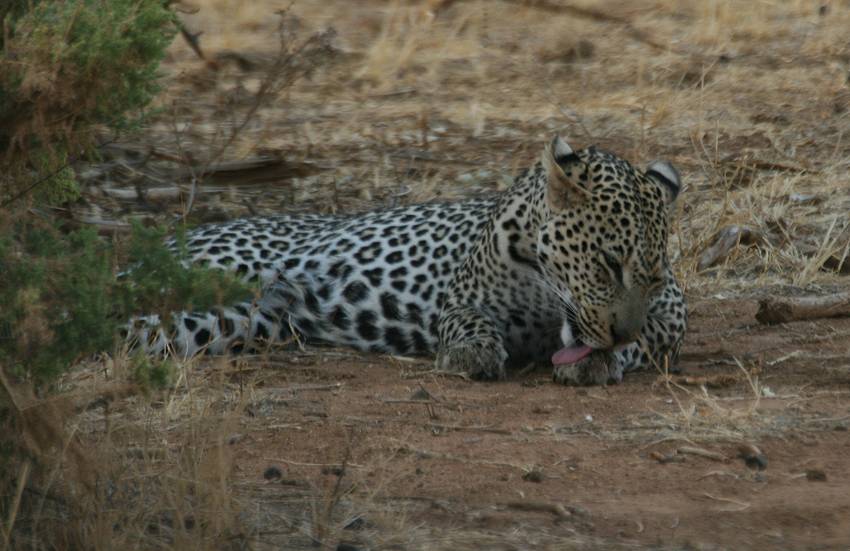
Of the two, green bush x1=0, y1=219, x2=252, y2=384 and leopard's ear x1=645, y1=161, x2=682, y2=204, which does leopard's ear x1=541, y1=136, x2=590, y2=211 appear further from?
green bush x1=0, y1=219, x2=252, y2=384

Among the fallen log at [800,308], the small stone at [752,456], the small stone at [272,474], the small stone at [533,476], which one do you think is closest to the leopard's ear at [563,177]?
the fallen log at [800,308]

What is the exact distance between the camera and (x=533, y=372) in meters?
7.90

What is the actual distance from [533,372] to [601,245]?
1.09m

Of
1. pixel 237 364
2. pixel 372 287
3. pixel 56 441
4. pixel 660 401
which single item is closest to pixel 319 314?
pixel 372 287

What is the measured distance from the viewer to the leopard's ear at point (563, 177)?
7227 millimetres

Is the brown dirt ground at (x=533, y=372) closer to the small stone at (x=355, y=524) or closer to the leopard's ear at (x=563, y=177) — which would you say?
the small stone at (x=355, y=524)

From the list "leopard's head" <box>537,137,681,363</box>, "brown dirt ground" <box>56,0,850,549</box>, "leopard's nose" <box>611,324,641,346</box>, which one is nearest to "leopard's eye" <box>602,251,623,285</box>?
"leopard's head" <box>537,137,681,363</box>

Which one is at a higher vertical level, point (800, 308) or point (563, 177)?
point (563, 177)

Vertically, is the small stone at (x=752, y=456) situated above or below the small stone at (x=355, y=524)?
below

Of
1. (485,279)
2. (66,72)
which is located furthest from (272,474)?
(485,279)

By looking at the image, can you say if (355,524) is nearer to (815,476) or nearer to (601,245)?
(815,476)

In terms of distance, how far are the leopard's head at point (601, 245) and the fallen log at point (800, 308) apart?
4.15 feet

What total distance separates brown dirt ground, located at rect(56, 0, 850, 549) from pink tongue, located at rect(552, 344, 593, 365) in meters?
0.19

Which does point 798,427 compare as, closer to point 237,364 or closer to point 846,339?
point 846,339
